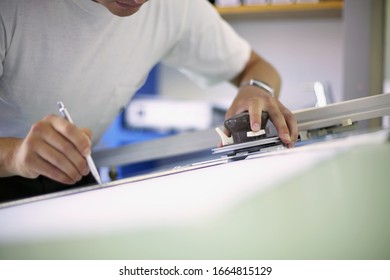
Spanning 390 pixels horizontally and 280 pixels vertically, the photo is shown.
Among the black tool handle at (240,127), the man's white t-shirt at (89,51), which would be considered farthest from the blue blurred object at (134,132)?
the black tool handle at (240,127)

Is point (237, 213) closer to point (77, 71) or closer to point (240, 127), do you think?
point (240, 127)

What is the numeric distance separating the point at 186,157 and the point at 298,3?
94 cm

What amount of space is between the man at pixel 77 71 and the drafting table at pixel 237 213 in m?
0.05

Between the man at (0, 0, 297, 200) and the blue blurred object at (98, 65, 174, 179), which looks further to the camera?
the blue blurred object at (98, 65, 174, 179)

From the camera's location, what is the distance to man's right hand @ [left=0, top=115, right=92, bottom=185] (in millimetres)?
504

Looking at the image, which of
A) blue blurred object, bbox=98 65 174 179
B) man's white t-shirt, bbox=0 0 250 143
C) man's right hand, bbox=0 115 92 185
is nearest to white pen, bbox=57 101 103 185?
man's right hand, bbox=0 115 92 185

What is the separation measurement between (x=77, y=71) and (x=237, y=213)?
1.19 feet

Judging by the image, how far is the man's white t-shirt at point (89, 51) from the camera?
27.0 inches

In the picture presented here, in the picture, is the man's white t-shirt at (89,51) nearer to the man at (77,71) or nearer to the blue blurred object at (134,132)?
the man at (77,71)

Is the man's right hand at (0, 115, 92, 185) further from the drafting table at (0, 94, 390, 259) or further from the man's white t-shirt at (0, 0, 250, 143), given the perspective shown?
the man's white t-shirt at (0, 0, 250, 143)

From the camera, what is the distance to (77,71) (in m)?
0.76

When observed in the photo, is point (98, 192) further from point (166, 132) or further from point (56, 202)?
point (166, 132)

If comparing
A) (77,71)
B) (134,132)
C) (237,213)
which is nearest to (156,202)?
(237,213)

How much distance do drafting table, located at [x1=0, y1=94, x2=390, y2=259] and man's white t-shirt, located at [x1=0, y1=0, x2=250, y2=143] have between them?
180mm
